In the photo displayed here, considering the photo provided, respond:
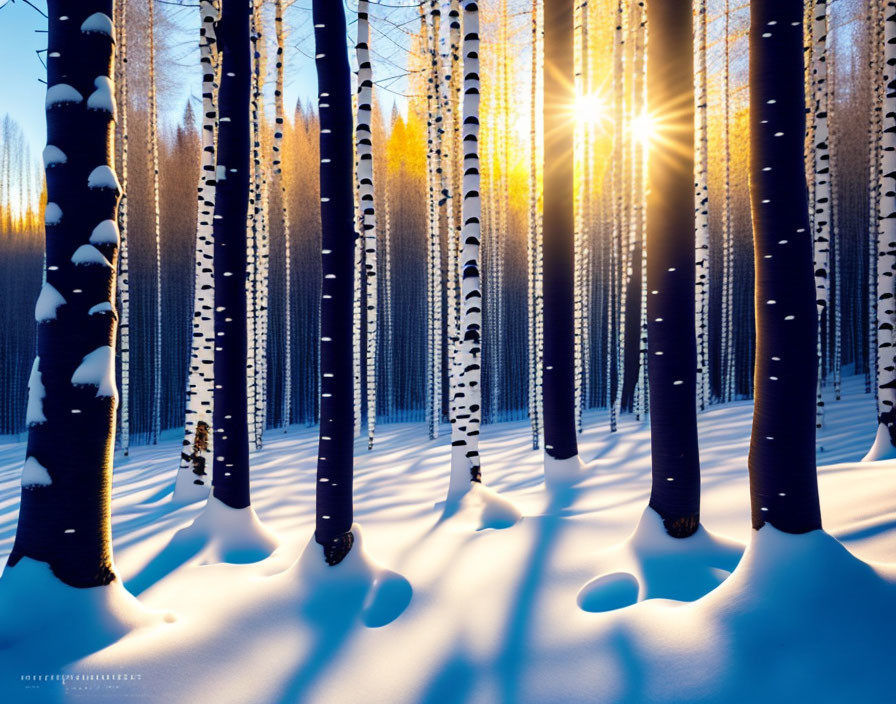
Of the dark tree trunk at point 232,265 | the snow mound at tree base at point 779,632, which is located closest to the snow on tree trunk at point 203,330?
the dark tree trunk at point 232,265

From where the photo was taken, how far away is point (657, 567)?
298 cm

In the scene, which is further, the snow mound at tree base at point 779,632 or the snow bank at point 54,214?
the snow bank at point 54,214

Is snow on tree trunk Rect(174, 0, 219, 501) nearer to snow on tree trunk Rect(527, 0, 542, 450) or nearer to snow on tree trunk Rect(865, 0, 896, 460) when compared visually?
snow on tree trunk Rect(527, 0, 542, 450)

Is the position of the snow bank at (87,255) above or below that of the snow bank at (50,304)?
above

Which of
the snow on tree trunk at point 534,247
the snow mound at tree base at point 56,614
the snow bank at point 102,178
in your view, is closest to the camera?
the snow mound at tree base at point 56,614

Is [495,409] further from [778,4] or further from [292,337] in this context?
[778,4]

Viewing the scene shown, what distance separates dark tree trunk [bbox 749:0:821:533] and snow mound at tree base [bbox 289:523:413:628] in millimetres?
1968

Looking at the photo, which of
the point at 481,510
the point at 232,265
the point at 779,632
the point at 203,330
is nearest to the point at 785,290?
the point at 779,632

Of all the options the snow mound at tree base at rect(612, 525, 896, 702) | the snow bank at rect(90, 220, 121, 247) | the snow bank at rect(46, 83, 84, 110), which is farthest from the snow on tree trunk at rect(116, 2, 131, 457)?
the snow mound at tree base at rect(612, 525, 896, 702)

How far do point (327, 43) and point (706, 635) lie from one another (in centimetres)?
381

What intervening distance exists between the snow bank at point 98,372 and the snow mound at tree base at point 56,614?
0.89 meters

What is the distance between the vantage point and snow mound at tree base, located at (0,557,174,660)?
2.36 meters

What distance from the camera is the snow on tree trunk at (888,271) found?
18.1ft

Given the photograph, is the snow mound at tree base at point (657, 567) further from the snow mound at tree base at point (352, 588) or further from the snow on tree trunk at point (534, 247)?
the snow on tree trunk at point (534, 247)
